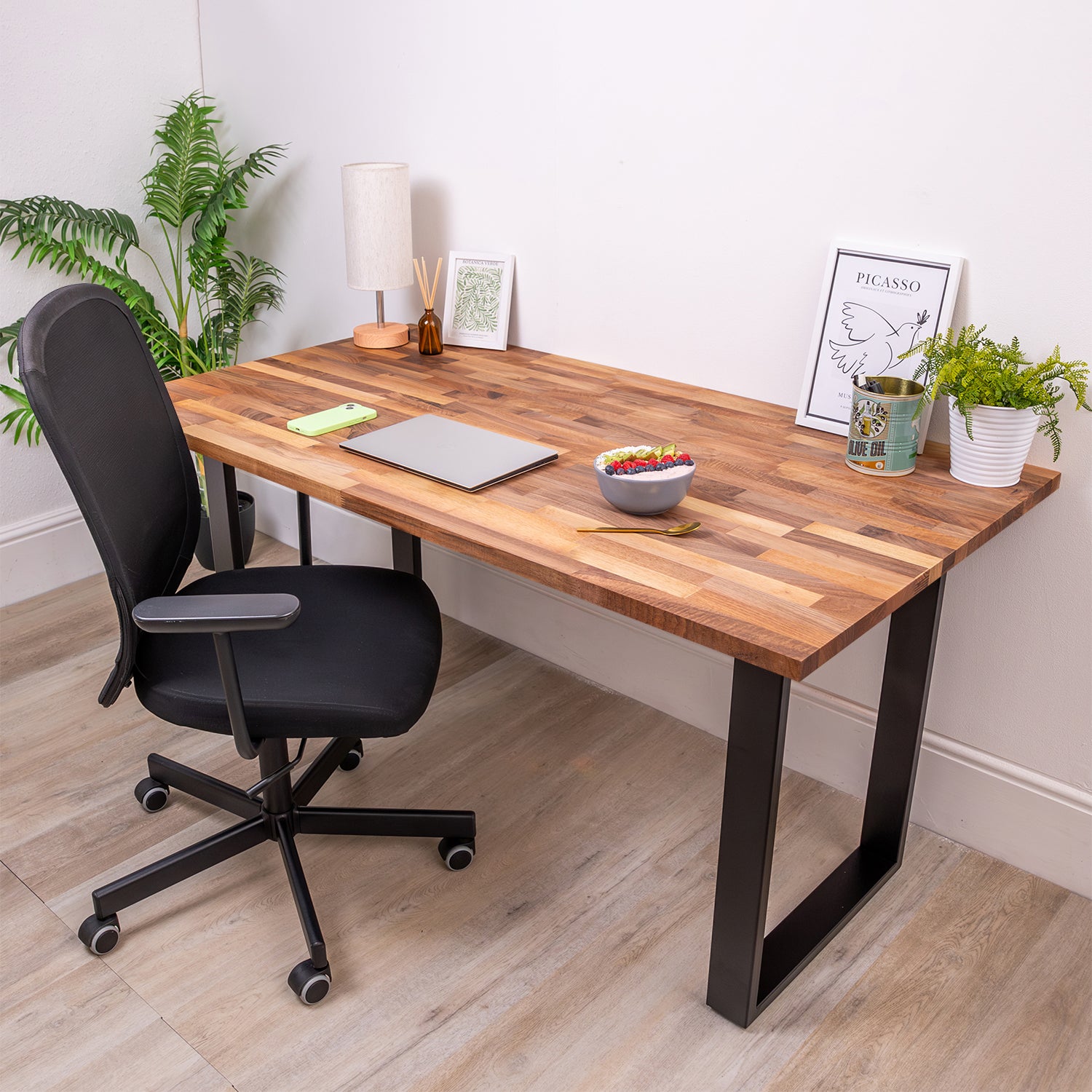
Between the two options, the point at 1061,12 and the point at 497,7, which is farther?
the point at 497,7

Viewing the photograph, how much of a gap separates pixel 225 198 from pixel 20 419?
2.78 ft

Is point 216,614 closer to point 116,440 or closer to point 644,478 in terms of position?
point 116,440

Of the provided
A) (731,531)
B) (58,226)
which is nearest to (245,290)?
(58,226)

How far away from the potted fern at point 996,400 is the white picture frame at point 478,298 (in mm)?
1089

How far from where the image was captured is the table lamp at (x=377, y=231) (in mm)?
2471

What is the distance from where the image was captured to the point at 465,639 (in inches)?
115

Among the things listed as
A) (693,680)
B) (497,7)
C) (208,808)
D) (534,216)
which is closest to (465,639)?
(693,680)

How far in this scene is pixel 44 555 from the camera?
3.14 m

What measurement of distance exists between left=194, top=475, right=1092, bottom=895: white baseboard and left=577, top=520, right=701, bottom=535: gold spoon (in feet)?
2.79

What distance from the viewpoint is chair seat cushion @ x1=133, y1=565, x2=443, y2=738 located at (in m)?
1.64

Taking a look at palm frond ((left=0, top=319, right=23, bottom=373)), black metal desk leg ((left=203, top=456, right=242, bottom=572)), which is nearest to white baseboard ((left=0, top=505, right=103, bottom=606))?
palm frond ((left=0, top=319, right=23, bottom=373))

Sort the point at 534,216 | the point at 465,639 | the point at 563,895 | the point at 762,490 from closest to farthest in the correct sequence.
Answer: the point at 762,490
the point at 563,895
the point at 534,216
the point at 465,639

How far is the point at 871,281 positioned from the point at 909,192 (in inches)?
6.3

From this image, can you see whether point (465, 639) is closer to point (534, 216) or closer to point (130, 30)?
point (534, 216)
